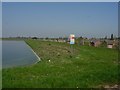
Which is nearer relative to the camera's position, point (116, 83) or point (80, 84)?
point (80, 84)

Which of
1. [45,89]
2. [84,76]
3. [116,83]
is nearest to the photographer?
[45,89]

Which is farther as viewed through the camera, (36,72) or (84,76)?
(36,72)

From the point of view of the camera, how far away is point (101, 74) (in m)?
14.2

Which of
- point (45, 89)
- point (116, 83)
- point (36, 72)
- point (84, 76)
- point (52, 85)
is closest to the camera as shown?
point (45, 89)

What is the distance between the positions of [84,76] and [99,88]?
239 cm

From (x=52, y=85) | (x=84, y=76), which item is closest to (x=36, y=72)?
(x=84, y=76)

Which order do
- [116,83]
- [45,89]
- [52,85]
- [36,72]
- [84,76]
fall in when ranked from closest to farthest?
[45,89] → [52,85] → [116,83] → [84,76] → [36,72]

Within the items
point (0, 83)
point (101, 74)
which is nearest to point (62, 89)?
point (0, 83)

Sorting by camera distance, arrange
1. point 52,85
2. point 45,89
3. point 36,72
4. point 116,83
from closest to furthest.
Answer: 1. point 45,89
2. point 52,85
3. point 116,83
4. point 36,72

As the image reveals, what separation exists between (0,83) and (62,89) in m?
2.77

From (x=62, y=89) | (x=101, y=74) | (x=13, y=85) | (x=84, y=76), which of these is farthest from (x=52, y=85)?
(x=101, y=74)

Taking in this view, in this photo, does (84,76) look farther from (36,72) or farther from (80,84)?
(36,72)

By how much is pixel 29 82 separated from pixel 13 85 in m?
0.86

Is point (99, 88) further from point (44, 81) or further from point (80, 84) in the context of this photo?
point (44, 81)
